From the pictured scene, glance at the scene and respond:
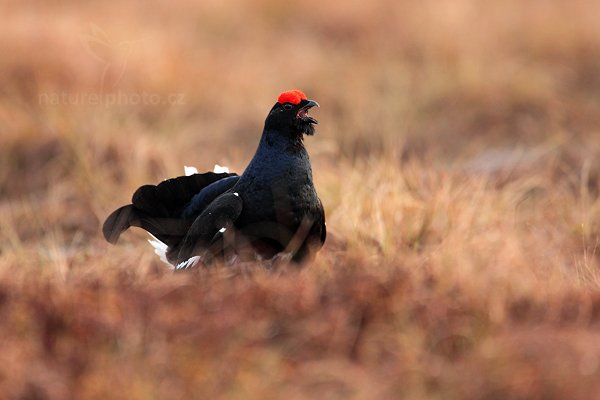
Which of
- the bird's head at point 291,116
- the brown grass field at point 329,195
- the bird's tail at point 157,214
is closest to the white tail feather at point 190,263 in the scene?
the brown grass field at point 329,195

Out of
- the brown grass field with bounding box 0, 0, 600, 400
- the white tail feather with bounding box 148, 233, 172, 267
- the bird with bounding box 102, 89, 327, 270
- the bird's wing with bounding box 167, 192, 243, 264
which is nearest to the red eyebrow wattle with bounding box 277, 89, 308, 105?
the bird with bounding box 102, 89, 327, 270

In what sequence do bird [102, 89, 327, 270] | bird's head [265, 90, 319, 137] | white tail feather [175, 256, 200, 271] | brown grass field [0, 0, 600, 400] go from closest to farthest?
1. brown grass field [0, 0, 600, 400]
2. bird [102, 89, 327, 270]
3. white tail feather [175, 256, 200, 271]
4. bird's head [265, 90, 319, 137]

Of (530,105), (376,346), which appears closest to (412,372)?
(376,346)

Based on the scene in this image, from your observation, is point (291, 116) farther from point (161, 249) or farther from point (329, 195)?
point (329, 195)

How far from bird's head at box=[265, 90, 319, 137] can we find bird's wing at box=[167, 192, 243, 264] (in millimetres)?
344

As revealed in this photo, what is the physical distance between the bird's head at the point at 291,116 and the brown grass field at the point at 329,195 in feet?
1.79

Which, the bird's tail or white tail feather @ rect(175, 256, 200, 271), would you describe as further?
the bird's tail

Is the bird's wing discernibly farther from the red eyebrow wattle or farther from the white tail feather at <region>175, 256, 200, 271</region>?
the red eyebrow wattle

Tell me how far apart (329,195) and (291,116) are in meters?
1.13

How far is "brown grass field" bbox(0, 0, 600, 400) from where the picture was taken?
3004 mm

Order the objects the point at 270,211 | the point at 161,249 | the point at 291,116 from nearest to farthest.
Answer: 1. the point at 270,211
2. the point at 291,116
3. the point at 161,249

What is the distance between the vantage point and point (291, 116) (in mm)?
4414

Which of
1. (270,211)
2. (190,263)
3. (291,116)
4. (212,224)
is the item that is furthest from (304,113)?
(190,263)

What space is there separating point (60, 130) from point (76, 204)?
872mm
